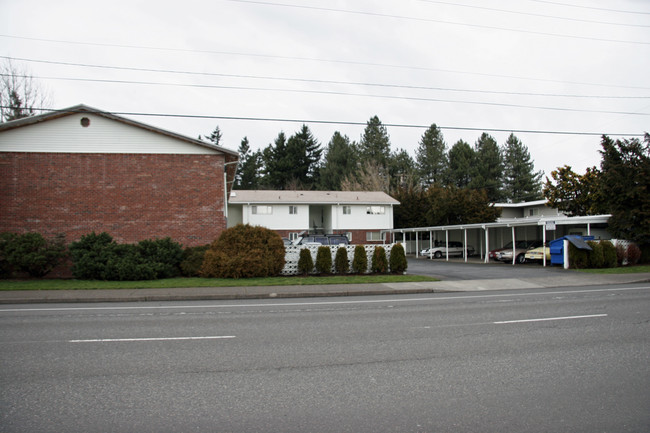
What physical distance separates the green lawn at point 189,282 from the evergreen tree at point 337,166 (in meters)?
50.3

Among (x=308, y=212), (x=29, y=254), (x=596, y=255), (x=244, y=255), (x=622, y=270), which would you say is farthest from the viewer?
(x=308, y=212)

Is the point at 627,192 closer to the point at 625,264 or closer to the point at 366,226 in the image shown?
the point at 625,264

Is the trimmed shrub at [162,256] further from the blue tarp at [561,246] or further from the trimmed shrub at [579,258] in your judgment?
the trimmed shrub at [579,258]

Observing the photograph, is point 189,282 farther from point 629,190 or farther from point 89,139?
point 629,190

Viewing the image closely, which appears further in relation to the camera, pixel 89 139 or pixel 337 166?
pixel 337 166

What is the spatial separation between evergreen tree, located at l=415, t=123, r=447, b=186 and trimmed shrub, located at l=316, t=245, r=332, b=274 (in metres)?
51.6

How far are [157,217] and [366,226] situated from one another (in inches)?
1112

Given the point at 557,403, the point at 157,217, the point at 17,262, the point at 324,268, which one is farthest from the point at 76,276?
the point at 557,403

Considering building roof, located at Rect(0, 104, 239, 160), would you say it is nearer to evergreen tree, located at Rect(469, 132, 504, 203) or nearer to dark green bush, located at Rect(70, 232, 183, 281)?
dark green bush, located at Rect(70, 232, 183, 281)

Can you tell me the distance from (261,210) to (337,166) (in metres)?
27.4

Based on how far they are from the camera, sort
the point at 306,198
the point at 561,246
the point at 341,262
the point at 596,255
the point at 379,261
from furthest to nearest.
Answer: the point at 306,198, the point at 561,246, the point at 596,255, the point at 379,261, the point at 341,262

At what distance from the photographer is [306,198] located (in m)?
44.7

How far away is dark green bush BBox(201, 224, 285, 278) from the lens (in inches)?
690

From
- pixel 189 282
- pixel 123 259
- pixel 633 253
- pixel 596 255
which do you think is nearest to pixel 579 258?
pixel 596 255
